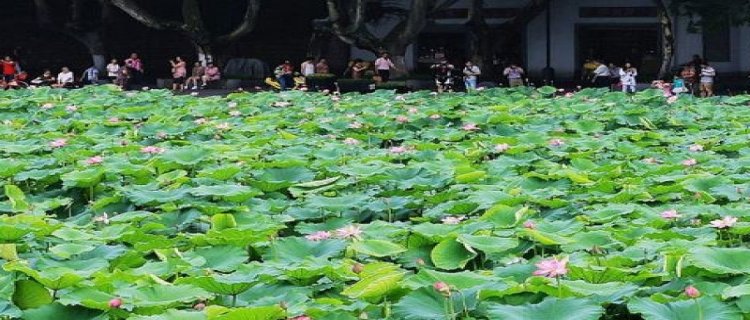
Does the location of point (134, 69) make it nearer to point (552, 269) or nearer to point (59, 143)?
point (59, 143)

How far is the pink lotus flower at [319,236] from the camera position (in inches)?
143

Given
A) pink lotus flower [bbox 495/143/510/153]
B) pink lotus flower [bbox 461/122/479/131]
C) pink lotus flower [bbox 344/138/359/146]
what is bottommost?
pink lotus flower [bbox 461/122/479/131]

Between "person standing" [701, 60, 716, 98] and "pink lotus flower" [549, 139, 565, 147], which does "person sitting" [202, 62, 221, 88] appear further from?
"pink lotus flower" [549, 139, 565, 147]

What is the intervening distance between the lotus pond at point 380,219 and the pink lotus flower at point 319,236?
0.02 metres

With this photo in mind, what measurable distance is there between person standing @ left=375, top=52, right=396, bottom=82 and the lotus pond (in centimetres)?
1361

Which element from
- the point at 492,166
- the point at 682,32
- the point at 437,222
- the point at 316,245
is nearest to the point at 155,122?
the point at 492,166

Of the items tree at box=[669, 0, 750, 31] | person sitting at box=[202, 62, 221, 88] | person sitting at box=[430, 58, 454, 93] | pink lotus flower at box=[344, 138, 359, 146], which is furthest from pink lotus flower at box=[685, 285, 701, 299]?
person sitting at box=[202, 62, 221, 88]

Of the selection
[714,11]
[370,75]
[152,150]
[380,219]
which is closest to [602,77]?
[714,11]

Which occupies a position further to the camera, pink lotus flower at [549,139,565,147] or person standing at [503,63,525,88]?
person standing at [503,63,525,88]

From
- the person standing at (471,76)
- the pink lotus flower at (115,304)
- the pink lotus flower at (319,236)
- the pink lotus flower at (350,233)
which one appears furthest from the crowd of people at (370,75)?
the pink lotus flower at (115,304)

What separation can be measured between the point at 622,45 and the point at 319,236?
72.0ft

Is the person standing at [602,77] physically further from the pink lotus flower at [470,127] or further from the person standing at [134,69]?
the pink lotus flower at [470,127]

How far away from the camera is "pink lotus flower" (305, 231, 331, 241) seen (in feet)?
11.9

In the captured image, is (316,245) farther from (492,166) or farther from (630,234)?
(492,166)
